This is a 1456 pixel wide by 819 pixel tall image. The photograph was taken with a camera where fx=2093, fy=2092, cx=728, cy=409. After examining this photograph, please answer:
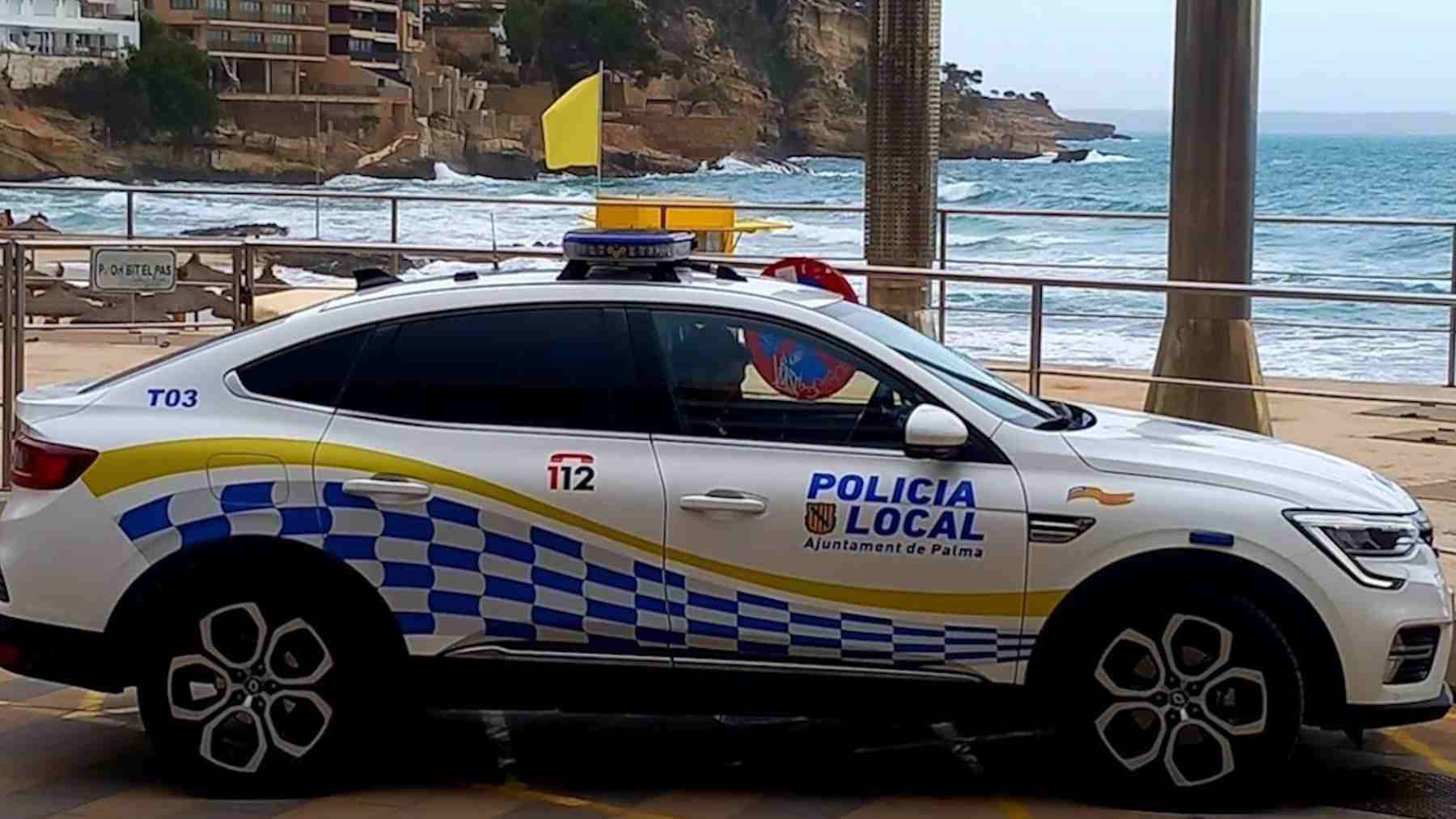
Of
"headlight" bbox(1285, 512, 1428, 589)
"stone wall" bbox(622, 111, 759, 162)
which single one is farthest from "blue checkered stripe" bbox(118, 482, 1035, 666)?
"stone wall" bbox(622, 111, 759, 162)

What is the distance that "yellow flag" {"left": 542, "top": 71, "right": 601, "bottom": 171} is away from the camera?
12.5 metres

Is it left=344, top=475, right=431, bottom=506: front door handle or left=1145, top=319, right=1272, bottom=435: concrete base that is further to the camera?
left=1145, top=319, right=1272, bottom=435: concrete base

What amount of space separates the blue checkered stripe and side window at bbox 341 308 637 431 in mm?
320

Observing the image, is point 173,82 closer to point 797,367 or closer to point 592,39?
point 592,39

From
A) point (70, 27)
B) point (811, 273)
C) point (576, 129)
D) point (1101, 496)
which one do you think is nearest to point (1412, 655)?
point (1101, 496)

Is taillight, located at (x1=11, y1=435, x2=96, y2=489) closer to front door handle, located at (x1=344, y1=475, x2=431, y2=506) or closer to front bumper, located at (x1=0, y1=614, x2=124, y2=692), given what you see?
front bumper, located at (x1=0, y1=614, x2=124, y2=692)

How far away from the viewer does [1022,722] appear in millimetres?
5949

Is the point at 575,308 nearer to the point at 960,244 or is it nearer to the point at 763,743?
the point at 763,743

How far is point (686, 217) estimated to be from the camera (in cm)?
1753

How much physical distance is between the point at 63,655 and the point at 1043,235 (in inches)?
1196

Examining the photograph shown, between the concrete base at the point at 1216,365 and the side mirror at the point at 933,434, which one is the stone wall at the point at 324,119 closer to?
the concrete base at the point at 1216,365

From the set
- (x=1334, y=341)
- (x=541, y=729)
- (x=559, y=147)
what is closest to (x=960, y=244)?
(x=1334, y=341)

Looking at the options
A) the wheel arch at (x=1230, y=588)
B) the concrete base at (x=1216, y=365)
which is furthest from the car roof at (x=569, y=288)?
the concrete base at (x=1216, y=365)

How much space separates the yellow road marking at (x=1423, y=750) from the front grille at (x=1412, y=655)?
69 cm
